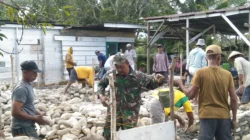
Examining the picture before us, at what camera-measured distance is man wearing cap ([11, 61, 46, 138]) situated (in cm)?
350

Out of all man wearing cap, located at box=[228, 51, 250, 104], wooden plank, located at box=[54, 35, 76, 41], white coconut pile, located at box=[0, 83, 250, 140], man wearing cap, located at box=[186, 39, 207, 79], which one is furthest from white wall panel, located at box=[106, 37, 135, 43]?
man wearing cap, located at box=[228, 51, 250, 104]

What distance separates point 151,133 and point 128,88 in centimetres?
73

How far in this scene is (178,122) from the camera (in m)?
5.77

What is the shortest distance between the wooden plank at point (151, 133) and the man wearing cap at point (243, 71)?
294cm

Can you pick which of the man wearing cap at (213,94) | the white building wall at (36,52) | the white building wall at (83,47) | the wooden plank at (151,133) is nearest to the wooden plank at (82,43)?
the white building wall at (83,47)

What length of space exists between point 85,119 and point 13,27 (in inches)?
311

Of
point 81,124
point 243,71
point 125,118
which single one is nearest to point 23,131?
point 125,118

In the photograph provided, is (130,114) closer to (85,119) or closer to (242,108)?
(85,119)

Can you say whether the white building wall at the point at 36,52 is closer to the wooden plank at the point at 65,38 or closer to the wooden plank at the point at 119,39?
Answer: the wooden plank at the point at 65,38

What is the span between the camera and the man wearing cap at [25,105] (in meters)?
3.50

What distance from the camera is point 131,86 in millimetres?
4137

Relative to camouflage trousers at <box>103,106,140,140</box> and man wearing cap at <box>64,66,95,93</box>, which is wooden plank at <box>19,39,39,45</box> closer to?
man wearing cap at <box>64,66,95,93</box>

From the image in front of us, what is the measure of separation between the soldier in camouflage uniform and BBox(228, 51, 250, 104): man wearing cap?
2.79 meters

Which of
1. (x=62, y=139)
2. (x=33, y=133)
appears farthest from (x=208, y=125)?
(x=62, y=139)
